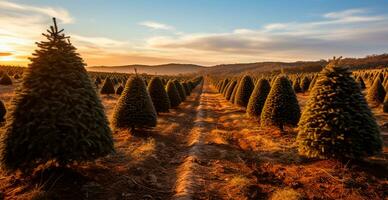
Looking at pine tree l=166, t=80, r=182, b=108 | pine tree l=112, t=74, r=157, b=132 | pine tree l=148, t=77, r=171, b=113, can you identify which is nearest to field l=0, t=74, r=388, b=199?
pine tree l=112, t=74, r=157, b=132

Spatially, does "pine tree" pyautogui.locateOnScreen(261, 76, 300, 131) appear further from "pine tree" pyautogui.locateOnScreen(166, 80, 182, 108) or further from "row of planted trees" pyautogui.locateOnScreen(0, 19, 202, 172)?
"pine tree" pyautogui.locateOnScreen(166, 80, 182, 108)

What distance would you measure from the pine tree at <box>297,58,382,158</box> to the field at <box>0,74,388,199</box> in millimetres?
647

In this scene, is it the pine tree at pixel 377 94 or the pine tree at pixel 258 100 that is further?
the pine tree at pixel 377 94

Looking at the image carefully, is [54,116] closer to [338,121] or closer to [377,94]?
[338,121]

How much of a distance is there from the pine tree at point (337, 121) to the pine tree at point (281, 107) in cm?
632

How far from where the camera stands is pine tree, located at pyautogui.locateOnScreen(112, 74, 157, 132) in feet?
60.0

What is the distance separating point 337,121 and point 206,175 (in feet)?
16.2

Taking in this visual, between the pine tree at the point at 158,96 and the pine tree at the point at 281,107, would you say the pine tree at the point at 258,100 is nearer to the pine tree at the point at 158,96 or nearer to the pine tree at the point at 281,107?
the pine tree at the point at 281,107

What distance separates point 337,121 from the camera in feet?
37.9

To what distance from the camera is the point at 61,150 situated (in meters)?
9.14

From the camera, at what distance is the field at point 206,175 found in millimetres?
9438

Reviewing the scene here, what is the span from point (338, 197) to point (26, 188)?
8.64 meters

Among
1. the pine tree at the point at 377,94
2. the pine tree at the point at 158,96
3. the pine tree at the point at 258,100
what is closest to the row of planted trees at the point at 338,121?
the pine tree at the point at 258,100

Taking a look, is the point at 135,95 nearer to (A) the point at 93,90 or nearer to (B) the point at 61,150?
(A) the point at 93,90
